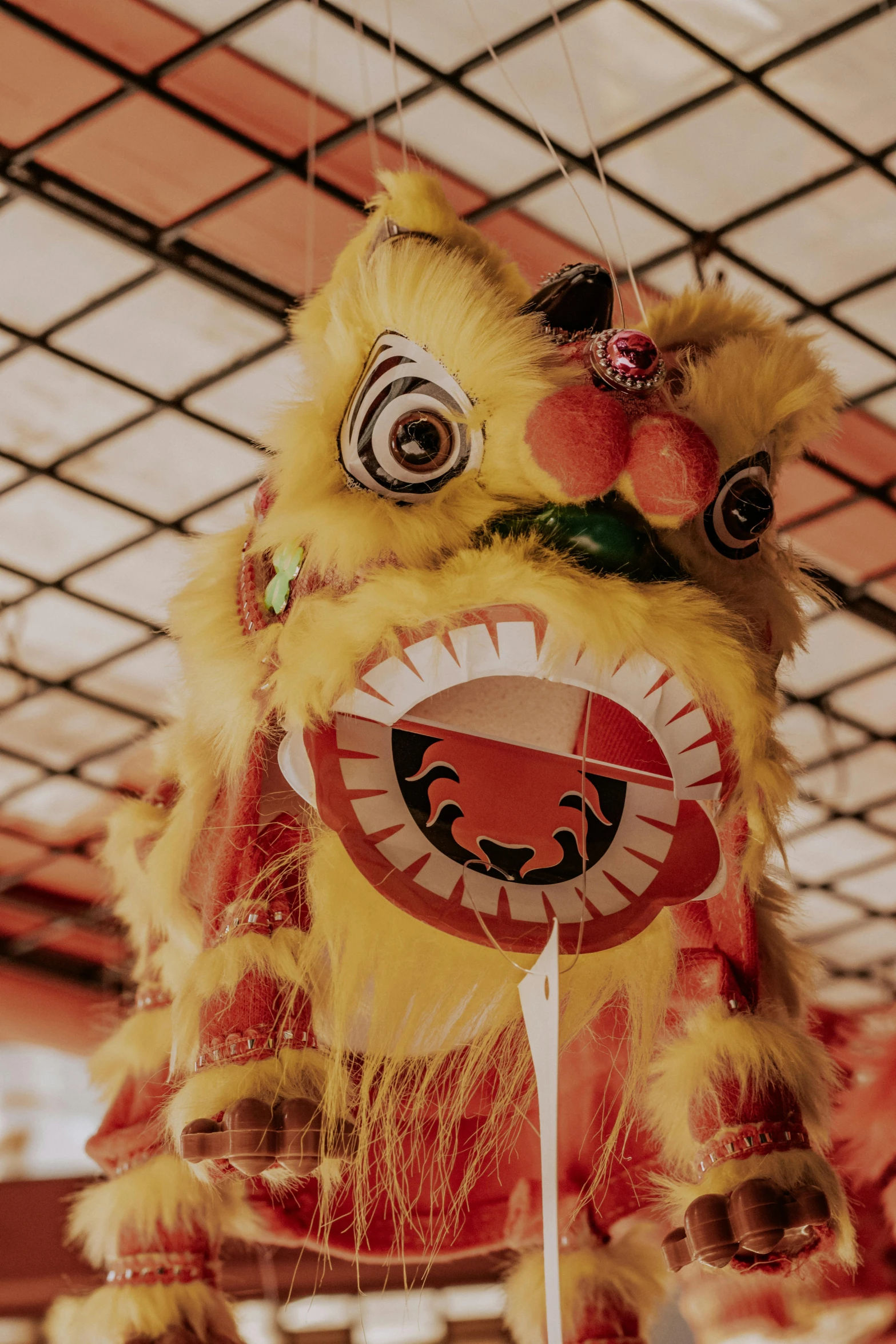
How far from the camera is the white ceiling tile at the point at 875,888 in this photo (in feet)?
15.8

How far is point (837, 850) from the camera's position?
4652 mm

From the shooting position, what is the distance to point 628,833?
34.9 inches

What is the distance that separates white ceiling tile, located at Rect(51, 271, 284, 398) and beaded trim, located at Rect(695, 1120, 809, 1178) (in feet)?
7.18

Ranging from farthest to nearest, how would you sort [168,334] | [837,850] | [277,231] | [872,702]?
[837,850]
[872,702]
[168,334]
[277,231]

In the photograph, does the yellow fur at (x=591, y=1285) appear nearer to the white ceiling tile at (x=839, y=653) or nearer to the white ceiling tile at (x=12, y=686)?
the white ceiling tile at (x=839, y=653)

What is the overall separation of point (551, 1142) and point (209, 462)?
2.64m

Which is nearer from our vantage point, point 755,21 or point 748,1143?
point 748,1143

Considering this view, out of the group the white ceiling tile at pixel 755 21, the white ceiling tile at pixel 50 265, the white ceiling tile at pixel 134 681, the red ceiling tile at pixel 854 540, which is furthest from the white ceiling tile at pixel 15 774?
the white ceiling tile at pixel 755 21

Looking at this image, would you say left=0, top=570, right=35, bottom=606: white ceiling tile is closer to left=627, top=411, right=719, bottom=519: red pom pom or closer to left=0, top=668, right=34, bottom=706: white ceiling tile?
left=0, top=668, right=34, bottom=706: white ceiling tile

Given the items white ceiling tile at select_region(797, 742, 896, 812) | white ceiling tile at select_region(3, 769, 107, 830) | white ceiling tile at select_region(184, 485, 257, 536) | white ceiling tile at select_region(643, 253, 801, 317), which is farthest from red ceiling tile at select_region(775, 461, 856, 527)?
white ceiling tile at select_region(3, 769, 107, 830)

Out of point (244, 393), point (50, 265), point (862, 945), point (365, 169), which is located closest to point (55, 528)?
point (244, 393)

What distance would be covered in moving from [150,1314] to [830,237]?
7.35 feet

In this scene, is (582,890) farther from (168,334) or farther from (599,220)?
(168,334)

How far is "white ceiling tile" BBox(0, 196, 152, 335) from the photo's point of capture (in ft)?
8.94
